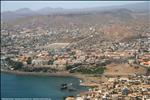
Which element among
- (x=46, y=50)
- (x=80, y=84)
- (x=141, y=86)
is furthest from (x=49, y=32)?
(x=141, y=86)

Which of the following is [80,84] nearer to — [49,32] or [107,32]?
[107,32]

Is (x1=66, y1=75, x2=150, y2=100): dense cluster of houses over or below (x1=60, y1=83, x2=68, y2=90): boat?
over

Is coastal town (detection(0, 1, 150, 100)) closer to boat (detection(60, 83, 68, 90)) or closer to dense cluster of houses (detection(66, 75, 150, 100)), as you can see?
dense cluster of houses (detection(66, 75, 150, 100))

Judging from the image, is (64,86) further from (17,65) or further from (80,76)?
(17,65)

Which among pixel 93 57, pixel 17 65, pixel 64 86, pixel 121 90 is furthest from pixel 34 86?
pixel 17 65

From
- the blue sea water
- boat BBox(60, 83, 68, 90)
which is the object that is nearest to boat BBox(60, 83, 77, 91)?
boat BBox(60, 83, 68, 90)

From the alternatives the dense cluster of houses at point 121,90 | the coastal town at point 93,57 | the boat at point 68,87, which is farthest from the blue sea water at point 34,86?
the dense cluster of houses at point 121,90
